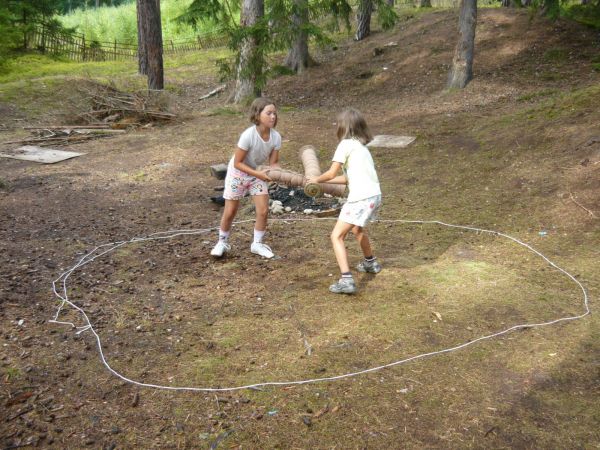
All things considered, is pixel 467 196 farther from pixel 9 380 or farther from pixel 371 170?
pixel 9 380

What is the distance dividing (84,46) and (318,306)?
25329mm

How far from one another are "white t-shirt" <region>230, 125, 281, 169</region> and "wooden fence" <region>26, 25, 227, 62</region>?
2107cm

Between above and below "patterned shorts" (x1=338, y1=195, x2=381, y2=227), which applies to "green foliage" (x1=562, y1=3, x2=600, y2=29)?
above

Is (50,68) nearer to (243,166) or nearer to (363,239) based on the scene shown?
(243,166)

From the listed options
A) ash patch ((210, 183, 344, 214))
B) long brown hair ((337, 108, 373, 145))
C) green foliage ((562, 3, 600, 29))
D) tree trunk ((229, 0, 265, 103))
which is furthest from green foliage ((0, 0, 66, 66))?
long brown hair ((337, 108, 373, 145))

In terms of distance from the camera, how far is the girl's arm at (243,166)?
5199mm

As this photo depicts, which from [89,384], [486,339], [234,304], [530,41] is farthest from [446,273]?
[530,41]

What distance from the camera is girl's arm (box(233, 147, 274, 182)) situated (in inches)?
205

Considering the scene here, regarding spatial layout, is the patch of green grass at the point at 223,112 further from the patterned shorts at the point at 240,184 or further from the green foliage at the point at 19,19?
the patterned shorts at the point at 240,184

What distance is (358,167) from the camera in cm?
465

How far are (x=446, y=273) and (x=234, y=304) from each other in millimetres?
1894

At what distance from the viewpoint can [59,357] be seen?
12.3ft

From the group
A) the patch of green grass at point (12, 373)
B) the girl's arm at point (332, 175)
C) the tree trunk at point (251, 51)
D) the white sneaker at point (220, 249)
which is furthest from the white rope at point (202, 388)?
the tree trunk at point (251, 51)

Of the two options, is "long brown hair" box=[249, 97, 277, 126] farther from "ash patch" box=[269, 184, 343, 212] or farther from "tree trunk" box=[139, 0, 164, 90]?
"tree trunk" box=[139, 0, 164, 90]
